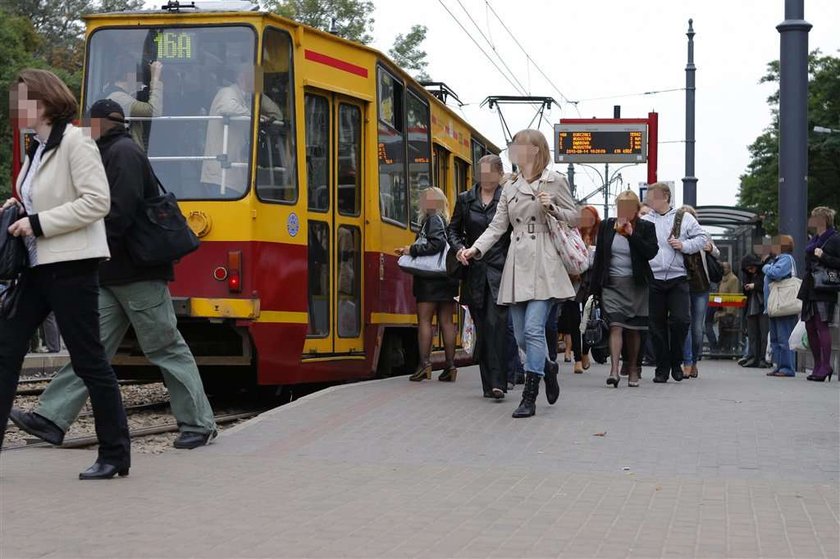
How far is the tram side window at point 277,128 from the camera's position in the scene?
1133 cm

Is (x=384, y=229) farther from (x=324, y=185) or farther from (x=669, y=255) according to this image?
(x=669, y=255)

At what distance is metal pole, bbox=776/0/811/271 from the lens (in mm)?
17422

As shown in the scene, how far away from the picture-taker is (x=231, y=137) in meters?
11.2

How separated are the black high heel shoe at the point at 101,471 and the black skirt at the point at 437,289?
5784 millimetres

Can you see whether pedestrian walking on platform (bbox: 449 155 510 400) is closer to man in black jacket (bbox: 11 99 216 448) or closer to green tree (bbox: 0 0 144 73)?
man in black jacket (bbox: 11 99 216 448)

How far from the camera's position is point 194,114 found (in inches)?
444

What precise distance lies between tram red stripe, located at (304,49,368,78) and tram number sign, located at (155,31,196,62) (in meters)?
1.02

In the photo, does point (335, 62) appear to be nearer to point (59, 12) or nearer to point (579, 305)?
point (579, 305)

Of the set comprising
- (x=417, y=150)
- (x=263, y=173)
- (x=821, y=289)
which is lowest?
(x=821, y=289)

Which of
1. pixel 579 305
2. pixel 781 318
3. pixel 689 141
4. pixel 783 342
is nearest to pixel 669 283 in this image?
pixel 579 305

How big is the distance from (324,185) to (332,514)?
21.2 ft

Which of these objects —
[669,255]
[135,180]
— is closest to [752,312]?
[669,255]

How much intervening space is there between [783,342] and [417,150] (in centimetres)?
531

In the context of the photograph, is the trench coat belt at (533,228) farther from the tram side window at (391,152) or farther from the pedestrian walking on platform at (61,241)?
the pedestrian walking on platform at (61,241)
